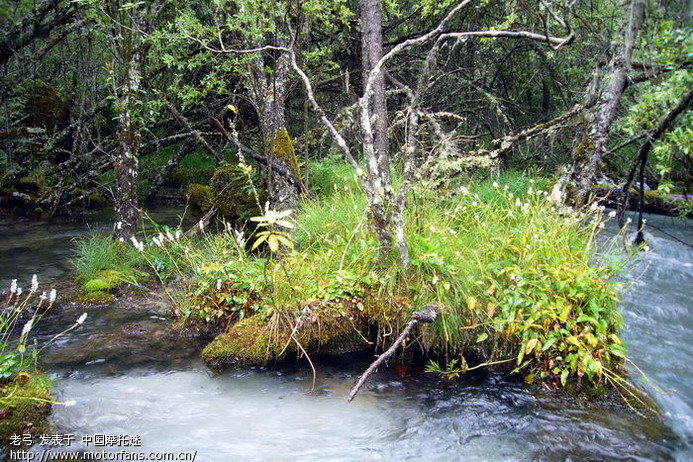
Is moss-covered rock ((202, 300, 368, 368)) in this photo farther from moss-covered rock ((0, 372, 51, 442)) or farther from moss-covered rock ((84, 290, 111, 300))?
moss-covered rock ((84, 290, 111, 300))

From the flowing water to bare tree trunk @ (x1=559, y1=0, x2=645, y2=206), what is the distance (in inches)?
71.3

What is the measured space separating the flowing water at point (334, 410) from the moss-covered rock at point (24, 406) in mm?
163

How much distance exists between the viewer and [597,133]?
6008 mm

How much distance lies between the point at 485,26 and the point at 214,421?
8.81 metres

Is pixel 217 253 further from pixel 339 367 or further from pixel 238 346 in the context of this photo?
pixel 339 367

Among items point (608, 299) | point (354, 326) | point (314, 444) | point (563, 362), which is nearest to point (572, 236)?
point (608, 299)

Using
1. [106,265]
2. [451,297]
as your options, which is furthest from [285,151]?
[451,297]

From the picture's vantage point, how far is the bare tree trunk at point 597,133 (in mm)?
5766

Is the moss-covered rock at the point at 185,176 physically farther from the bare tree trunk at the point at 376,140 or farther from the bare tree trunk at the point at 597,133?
the bare tree trunk at the point at 597,133

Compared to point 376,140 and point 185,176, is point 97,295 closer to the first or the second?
point 376,140

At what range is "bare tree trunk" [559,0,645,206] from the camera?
227 inches

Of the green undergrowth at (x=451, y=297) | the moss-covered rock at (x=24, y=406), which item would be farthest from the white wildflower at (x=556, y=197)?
the moss-covered rock at (x=24, y=406)

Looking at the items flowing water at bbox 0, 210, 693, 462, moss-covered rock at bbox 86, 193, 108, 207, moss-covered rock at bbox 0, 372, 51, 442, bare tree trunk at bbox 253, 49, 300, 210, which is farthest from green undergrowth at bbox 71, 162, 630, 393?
moss-covered rock at bbox 86, 193, 108, 207

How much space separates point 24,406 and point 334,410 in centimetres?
229
